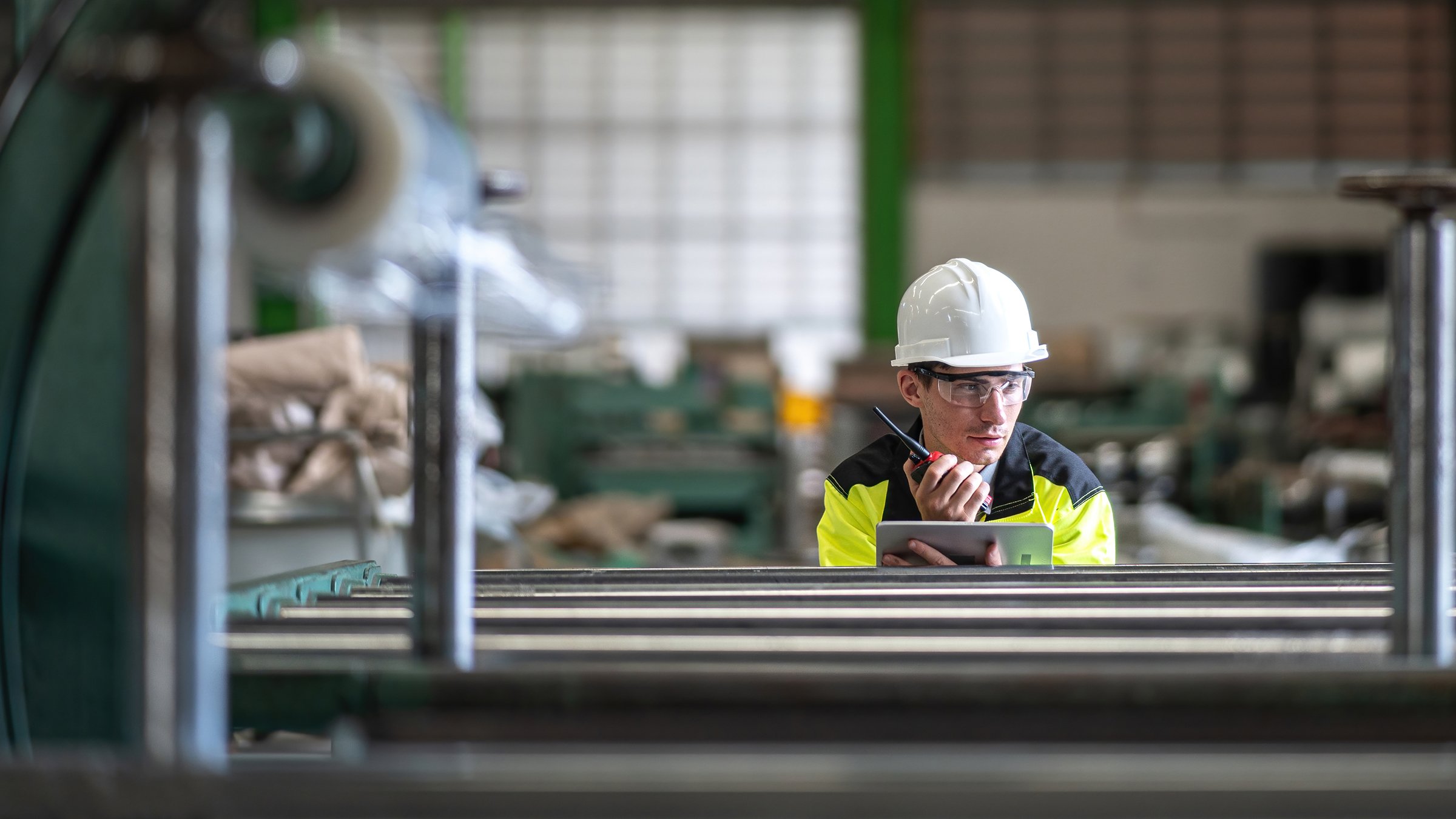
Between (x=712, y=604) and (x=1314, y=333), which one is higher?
(x=1314, y=333)

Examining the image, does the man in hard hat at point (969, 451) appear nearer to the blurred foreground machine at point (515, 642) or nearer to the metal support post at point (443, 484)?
the blurred foreground machine at point (515, 642)

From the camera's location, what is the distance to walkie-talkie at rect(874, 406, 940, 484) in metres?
2.06

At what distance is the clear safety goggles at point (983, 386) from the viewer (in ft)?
6.97

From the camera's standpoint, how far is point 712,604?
1198 millimetres

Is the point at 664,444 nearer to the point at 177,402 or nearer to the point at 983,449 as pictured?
the point at 983,449

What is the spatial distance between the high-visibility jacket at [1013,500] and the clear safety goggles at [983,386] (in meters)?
0.14

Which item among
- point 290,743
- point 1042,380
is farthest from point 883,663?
point 1042,380

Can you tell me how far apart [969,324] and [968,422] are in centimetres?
18

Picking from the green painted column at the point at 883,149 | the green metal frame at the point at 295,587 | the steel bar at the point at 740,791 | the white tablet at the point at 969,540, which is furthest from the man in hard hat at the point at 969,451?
the green painted column at the point at 883,149

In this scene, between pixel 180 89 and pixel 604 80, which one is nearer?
pixel 180 89

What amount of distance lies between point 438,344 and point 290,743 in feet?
2.62

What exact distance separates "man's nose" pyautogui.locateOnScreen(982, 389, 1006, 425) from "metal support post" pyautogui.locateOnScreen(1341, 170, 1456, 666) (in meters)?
1.20

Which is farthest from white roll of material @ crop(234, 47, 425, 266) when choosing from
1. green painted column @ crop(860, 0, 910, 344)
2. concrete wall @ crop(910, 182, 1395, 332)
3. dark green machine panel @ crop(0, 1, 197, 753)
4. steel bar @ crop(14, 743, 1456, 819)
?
concrete wall @ crop(910, 182, 1395, 332)

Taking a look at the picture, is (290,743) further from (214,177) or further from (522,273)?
(214,177)
